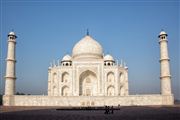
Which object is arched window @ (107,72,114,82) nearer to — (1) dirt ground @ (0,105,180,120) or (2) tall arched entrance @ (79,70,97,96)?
(2) tall arched entrance @ (79,70,97,96)

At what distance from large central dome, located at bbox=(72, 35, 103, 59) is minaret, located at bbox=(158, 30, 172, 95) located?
330 inches

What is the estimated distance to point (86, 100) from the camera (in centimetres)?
2444

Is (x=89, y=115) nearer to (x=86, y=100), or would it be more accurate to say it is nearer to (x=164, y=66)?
(x=86, y=100)

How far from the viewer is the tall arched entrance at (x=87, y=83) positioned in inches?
1182

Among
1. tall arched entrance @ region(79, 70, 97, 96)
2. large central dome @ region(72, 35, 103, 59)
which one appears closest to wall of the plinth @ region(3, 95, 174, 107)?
tall arched entrance @ region(79, 70, 97, 96)

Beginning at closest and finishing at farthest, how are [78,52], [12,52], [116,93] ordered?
[12,52]
[116,93]
[78,52]

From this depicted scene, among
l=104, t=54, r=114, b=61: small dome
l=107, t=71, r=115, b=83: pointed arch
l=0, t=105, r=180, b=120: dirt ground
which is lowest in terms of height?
l=0, t=105, r=180, b=120: dirt ground

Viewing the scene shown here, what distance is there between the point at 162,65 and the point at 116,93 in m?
5.89

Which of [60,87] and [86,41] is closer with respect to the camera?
[60,87]

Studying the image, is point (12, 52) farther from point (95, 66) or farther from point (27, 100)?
point (95, 66)

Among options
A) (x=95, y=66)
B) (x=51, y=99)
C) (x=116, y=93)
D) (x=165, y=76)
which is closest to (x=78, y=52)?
(x=95, y=66)

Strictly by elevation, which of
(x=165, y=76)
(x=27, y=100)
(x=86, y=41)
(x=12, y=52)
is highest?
(x=86, y=41)

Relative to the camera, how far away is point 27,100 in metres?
24.9

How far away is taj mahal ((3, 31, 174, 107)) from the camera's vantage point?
24547mm
